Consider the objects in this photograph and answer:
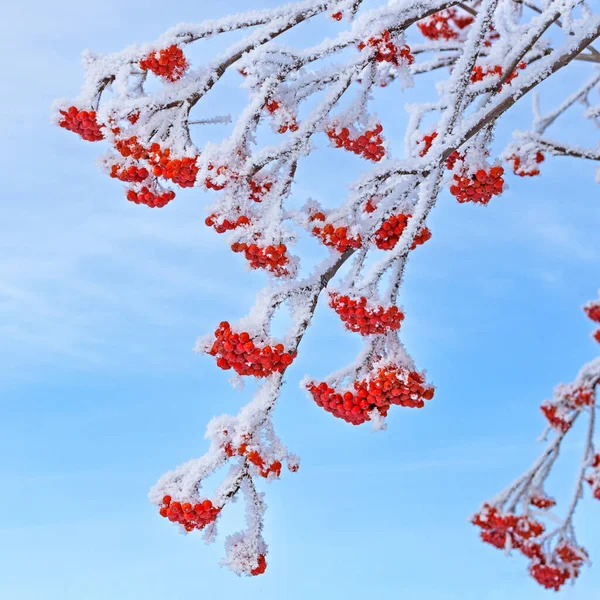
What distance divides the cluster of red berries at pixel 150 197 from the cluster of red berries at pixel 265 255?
0.55m

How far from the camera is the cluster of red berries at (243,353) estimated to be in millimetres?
3637

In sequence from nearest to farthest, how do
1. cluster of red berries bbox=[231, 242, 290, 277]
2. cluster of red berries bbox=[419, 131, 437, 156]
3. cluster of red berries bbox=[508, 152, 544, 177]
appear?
cluster of red berries bbox=[231, 242, 290, 277], cluster of red berries bbox=[419, 131, 437, 156], cluster of red berries bbox=[508, 152, 544, 177]

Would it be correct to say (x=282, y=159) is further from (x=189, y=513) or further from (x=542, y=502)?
(x=542, y=502)

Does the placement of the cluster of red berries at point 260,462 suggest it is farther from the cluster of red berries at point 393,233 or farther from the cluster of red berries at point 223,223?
the cluster of red berries at point 393,233

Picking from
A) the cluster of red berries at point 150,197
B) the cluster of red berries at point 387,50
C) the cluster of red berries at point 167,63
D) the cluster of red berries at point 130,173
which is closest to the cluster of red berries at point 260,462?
the cluster of red berries at point 150,197

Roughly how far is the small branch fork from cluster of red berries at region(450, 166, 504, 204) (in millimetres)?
35

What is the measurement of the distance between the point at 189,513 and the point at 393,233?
194 cm

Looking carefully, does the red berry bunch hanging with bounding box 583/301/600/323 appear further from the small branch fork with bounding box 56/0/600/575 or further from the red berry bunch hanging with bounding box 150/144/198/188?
the red berry bunch hanging with bounding box 150/144/198/188

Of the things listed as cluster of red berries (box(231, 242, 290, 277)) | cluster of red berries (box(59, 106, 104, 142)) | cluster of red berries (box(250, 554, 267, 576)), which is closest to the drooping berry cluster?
cluster of red berries (box(250, 554, 267, 576))

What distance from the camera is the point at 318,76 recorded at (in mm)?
4199

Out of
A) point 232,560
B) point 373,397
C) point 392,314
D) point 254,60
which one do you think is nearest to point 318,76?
point 254,60

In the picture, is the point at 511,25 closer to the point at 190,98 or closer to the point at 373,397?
the point at 190,98

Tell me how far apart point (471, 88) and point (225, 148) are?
4.66ft

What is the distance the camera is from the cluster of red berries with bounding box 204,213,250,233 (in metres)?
3.89
